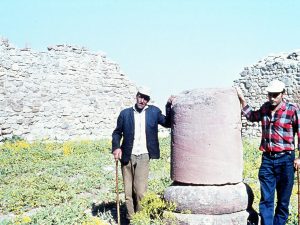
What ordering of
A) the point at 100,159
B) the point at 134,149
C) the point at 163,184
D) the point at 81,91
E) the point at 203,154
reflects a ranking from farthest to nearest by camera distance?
the point at 81,91
the point at 100,159
the point at 163,184
the point at 134,149
the point at 203,154

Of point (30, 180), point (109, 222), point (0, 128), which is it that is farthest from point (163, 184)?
point (0, 128)

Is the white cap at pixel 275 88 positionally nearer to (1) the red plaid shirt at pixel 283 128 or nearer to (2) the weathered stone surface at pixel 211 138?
(1) the red plaid shirt at pixel 283 128

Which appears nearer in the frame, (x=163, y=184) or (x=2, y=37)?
(x=163, y=184)

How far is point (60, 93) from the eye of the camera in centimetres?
1662

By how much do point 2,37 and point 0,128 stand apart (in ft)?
11.2

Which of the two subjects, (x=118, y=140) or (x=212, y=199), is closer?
(x=212, y=199)

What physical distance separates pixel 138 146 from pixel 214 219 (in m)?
1.49

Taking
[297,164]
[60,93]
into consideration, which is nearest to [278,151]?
[297,164]

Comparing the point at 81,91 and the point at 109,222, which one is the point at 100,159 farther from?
the point at 81,91

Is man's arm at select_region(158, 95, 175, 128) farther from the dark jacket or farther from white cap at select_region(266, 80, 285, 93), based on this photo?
white cap at select_region(266, 80, 285, 93)

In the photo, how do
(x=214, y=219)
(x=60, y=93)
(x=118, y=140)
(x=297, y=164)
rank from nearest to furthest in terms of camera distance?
(x=297, y=164) → (x=214, y=219) → (x=118, y=140) → (x=60, y=93)

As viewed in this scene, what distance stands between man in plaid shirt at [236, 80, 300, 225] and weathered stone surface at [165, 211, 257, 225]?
0.25 metres

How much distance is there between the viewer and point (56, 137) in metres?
16.0

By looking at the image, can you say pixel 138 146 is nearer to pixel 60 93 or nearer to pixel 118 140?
pixel 118 140
